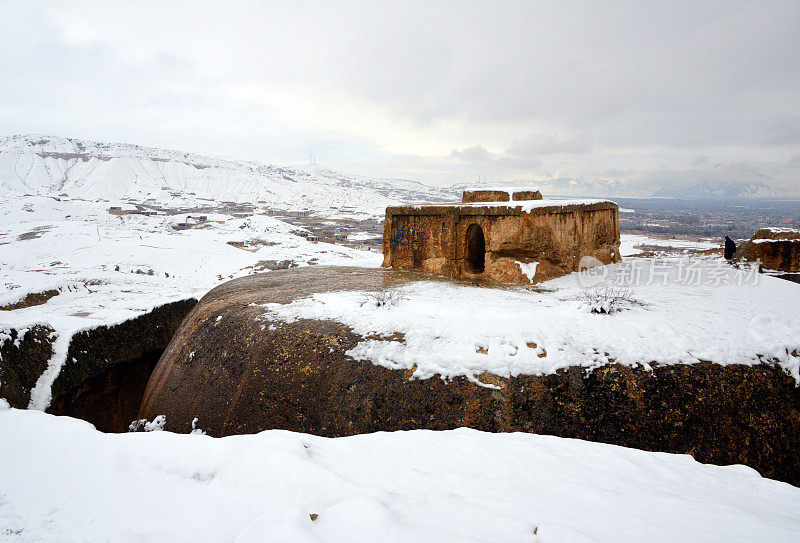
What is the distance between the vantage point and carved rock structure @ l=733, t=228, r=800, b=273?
1045 cm

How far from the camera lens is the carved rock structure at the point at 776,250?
10445 millimetres

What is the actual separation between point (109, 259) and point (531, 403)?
29820mm

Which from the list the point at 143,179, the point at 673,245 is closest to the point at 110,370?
the point at 673,245

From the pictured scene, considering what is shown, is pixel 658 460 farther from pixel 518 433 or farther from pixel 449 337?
pixel 449 337

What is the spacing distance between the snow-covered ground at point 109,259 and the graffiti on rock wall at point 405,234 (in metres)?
1.69

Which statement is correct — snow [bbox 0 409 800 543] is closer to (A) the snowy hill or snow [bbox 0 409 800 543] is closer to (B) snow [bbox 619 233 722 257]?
(B) snow [bbox 619 233 722 257]

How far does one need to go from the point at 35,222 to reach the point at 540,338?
177ft

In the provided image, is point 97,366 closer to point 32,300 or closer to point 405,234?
point 32,300

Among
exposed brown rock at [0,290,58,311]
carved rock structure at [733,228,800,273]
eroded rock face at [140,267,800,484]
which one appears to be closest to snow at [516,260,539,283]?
eroded rock face at [140,267,800,484]

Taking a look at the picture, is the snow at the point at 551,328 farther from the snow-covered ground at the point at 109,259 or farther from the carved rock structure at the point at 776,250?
the snow-covered ground at the point at 109,259

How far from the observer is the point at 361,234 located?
56.3 meters

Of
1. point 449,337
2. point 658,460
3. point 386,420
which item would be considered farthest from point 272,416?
point 658,460

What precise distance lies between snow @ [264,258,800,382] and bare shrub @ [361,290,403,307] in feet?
0.18

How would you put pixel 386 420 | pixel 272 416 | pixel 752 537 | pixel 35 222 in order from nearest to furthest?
pixel 752 537, pixel 386 420, pixel 272 416, pixel 35 222
